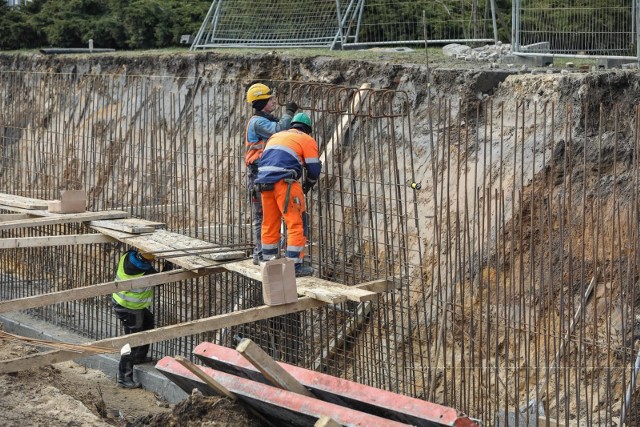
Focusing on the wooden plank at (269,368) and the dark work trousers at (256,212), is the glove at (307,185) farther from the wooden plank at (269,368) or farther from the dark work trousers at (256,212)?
the wooden plank at (269,368)

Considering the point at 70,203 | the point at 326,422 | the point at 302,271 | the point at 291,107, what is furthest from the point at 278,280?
the point at 70,203

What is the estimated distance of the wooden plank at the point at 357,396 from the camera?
19.6 feet

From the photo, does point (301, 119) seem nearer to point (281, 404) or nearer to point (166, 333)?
point (166, 333)

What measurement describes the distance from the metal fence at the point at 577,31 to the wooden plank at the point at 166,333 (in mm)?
5102

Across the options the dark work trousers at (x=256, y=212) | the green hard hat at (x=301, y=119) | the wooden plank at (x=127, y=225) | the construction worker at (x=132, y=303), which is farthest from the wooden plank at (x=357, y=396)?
the wooden plank at (x=127, y=225)

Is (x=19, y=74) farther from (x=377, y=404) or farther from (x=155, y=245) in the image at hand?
(x=377, y=404)

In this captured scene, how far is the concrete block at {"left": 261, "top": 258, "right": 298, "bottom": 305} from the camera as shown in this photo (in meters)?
8.20

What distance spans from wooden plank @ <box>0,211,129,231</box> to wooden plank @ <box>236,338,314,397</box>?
5.20 meters

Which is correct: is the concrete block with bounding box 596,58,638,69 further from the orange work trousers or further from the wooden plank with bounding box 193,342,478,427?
the wooden plank with bounding box 193,342,478,427

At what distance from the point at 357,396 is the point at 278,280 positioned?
1979 mm

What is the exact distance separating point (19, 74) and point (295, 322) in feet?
26.5

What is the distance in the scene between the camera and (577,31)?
12352mm

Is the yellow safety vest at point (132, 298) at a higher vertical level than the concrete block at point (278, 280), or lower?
lower

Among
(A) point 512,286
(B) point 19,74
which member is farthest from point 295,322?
(B) point 19,74
